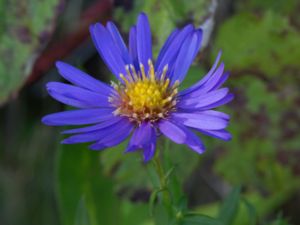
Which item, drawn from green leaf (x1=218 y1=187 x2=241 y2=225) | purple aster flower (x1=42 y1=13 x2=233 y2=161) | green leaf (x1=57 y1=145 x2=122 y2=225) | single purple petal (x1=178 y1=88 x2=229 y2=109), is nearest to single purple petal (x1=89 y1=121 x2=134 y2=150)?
purple aster flower (x1=42 y1=13 x2=233 y2=161)

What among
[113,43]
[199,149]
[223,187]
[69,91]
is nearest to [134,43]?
[113,43]

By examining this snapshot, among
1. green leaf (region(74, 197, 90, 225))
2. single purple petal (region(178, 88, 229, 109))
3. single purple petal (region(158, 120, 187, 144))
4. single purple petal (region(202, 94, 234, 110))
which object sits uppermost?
single purple petal (region(178, 88, 229, 109))

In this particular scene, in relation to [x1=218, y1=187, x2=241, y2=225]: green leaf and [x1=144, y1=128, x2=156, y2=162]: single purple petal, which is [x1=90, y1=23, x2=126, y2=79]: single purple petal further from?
[x1=218, y1=187, x2=241, y2=225]: green leaf

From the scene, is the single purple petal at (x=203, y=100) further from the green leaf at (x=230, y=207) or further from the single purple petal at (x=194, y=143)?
the green leaf at (x=230, y=207)

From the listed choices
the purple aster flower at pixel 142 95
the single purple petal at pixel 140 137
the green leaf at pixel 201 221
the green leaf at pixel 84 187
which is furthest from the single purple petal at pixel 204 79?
the green leaf at pixel 84 187

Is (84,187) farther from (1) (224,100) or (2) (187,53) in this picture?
(1) (224,100)

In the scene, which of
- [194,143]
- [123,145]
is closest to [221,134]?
[194,143]
